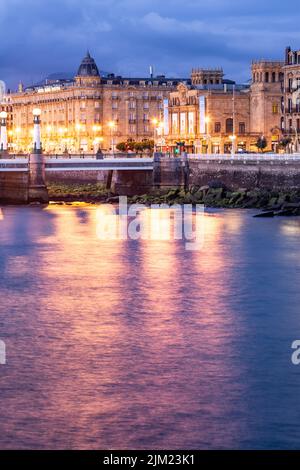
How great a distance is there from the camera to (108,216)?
231 feet

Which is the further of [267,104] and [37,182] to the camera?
[267,104]

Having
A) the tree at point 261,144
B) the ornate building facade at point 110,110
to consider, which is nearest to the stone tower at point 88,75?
the ornate building facade at point 110,110

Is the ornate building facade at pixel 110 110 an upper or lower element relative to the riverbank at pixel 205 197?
upper

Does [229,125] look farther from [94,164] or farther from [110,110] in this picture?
[94,164]

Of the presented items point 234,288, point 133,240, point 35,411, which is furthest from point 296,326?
point 133,240

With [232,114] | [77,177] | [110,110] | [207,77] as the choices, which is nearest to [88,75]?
[110,110]

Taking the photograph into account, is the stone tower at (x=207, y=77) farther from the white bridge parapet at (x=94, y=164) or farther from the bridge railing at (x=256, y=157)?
the bridge railing at (x=256, y=157)

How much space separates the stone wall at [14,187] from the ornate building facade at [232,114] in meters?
33.3

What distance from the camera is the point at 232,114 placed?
122m

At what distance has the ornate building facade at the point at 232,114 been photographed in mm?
119188

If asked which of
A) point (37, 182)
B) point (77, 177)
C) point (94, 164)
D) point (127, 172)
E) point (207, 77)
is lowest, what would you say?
point (37, 182)

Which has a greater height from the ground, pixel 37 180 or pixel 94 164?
pixel 94 164

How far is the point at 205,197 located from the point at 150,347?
49.3 metres

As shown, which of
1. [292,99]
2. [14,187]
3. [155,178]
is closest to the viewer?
[14,187]
